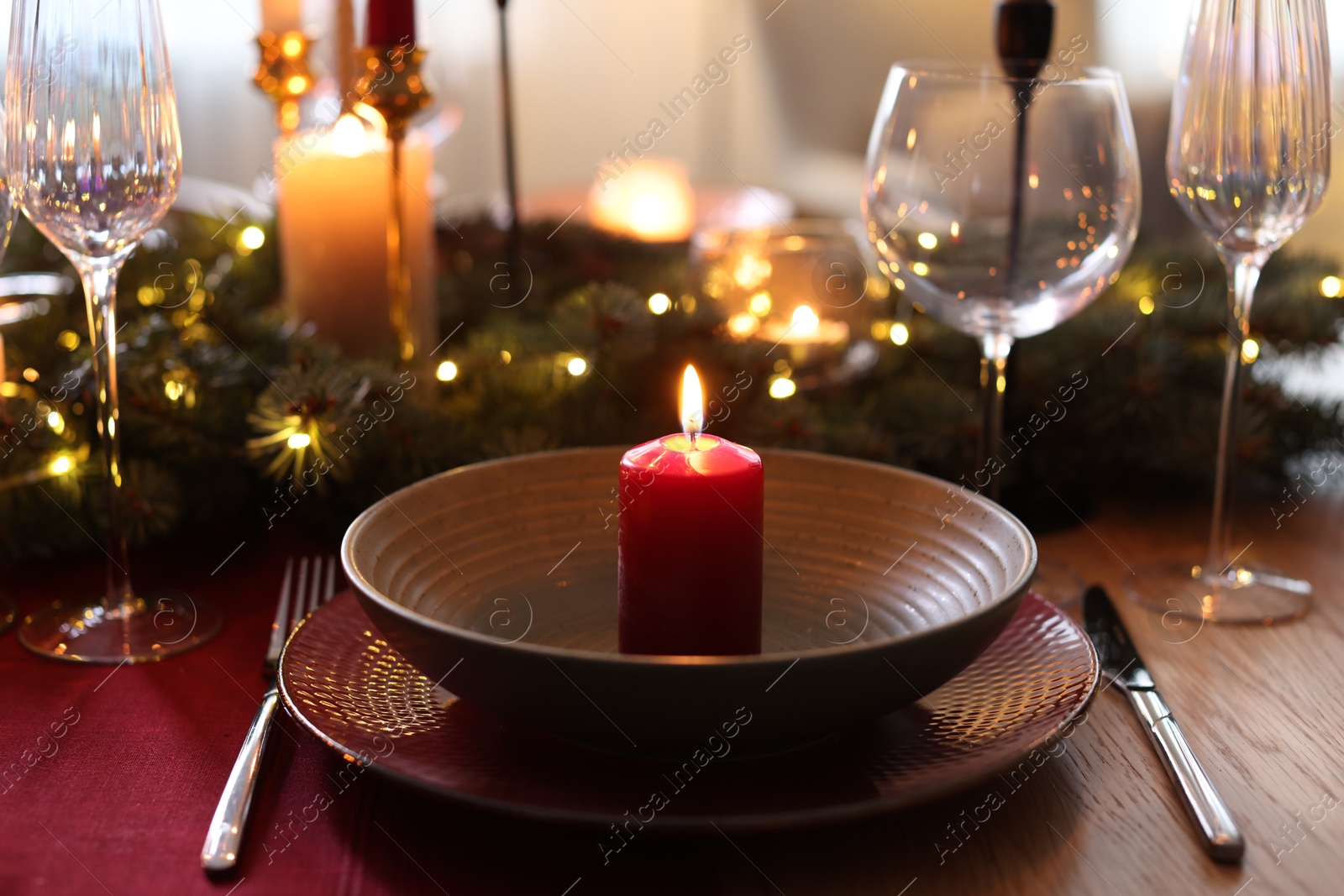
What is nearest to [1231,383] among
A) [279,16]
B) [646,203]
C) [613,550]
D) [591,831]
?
[613,550]

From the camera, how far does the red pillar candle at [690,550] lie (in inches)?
18.0

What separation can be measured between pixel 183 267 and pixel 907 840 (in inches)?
26.0

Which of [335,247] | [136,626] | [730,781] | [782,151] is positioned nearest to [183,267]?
[335,247]

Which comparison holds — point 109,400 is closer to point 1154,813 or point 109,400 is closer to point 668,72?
point 1154,813

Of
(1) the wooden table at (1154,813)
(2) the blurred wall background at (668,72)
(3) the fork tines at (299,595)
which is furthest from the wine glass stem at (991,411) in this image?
(2) the blurred wall background at (668,72)

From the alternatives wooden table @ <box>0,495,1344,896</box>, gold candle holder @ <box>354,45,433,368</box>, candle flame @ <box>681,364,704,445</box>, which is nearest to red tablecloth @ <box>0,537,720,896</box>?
wooden table @ <box>0,495,1344,896</box>

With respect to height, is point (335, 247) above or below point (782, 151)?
above

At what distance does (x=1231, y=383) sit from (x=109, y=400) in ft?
1.94

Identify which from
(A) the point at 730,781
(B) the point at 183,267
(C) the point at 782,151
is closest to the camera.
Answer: (A) the point at 730,781

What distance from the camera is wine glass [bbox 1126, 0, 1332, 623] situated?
0.59m

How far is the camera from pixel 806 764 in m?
0.42

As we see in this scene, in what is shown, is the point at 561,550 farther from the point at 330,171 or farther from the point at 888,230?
the point at 330,171

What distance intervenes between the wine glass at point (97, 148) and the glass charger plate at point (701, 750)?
0.17 m

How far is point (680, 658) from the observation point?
37 centimetres
